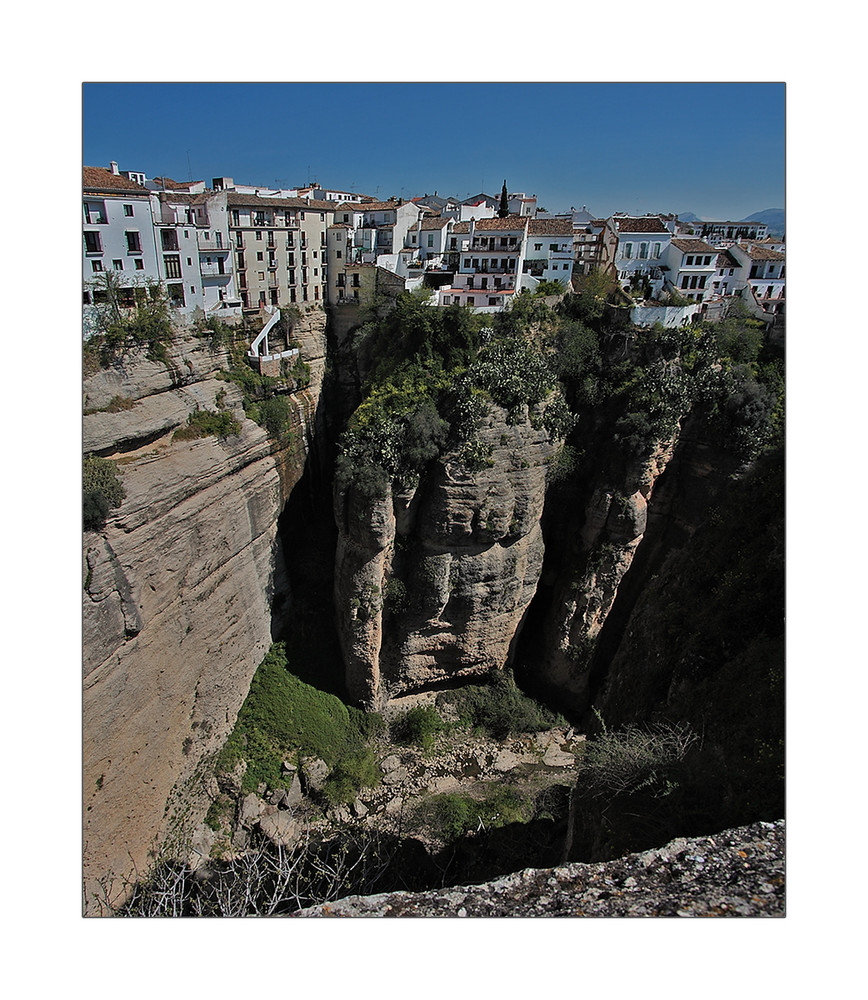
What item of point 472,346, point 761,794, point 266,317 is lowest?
point 761,794

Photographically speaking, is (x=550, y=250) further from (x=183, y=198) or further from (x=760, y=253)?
(x=183, y=198)

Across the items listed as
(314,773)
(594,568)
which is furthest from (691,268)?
(314,773)

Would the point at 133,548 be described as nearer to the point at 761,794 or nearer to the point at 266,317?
the point at 266,317

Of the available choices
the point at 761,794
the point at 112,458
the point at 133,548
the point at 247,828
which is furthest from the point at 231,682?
the point at 761,794

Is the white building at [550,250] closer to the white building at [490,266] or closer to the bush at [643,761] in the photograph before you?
the white building at [490,266]

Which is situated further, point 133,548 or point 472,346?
point 472,346

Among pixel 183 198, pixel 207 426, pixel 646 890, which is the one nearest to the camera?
pixel 646 890

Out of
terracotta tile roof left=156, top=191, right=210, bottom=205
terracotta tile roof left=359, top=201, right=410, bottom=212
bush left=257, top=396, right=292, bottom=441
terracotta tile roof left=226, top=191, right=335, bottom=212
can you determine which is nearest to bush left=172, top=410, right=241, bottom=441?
bush left=257, top=396, right=292, bottom=441
